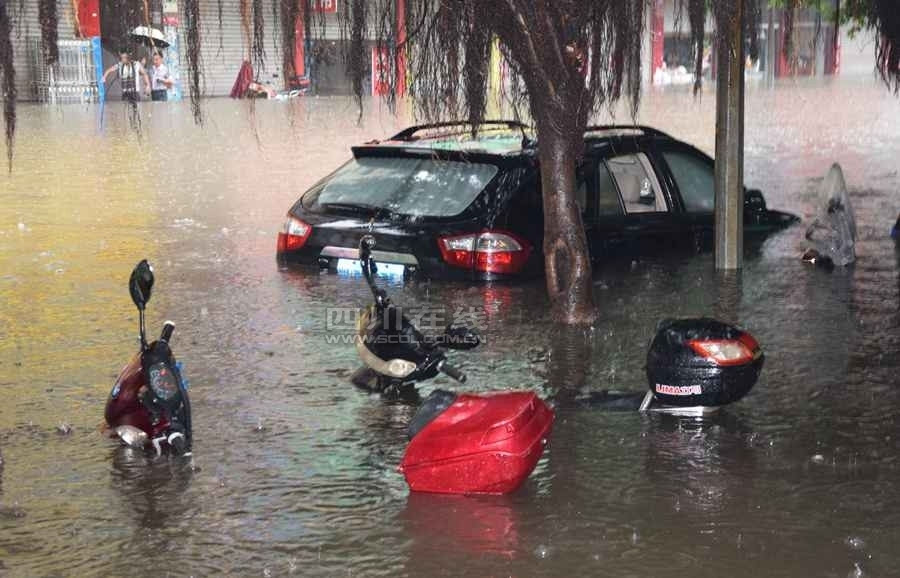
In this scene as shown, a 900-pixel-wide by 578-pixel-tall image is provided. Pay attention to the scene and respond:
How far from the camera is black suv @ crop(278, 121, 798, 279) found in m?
11.0

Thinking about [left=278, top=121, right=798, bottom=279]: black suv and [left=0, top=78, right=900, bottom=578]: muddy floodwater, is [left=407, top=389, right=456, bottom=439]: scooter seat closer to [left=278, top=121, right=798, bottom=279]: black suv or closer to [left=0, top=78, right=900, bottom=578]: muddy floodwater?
[left=0, top=78, right=900, bottom=578]: muddy floodwater

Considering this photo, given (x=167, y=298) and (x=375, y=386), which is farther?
(x=167, y=298)

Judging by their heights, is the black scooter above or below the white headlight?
above

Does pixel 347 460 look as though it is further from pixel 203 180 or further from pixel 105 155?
pixel 105 155

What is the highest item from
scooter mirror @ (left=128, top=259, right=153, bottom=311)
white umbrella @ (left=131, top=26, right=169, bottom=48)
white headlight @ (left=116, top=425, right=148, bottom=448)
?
white umbrella @ (left=131, top=26, right=169, bottom=48)

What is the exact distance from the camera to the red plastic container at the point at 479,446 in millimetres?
6008

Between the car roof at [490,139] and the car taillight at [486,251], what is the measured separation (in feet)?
2.53

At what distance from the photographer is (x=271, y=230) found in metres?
16.0

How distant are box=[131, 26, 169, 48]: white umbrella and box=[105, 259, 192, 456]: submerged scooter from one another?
144 cm

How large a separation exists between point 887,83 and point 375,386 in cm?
498

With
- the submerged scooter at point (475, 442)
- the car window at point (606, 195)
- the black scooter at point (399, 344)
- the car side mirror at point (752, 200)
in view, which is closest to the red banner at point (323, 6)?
the black scooter at point (399, 344)

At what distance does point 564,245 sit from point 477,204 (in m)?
1.06

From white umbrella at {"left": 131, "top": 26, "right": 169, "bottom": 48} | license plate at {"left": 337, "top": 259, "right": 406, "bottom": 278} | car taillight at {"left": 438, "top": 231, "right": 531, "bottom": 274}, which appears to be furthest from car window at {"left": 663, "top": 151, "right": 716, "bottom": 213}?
white umbrella at {"left": 131, "top": 26, "right": 169, "bottom": 48}

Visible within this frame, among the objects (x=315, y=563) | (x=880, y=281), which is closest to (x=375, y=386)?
(x=315, y=563)
